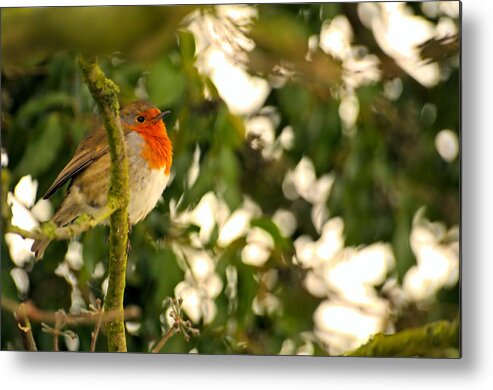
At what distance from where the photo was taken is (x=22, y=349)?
8.00 ft

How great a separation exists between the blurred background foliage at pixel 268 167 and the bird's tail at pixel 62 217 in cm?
3

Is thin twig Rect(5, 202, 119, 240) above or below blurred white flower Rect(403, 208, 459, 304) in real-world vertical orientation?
above

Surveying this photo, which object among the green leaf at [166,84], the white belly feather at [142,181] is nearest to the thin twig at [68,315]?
the white belly feather at [142,181]

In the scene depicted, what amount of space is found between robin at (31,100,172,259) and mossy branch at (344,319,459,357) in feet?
1.93

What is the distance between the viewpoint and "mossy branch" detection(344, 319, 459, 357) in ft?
7.55

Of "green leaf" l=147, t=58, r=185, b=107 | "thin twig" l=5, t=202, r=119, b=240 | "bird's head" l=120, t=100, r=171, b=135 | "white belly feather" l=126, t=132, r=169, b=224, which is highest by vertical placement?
"green leaf" l=147, t=58, r=185, b=107

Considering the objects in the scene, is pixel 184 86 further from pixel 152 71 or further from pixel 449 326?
pixel 449 326

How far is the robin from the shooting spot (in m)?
2.38

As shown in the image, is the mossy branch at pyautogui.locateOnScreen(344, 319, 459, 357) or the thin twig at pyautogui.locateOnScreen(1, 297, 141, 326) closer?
the mossy branch at pyautogui.locateOnScreen(344, 319, 459, 357)

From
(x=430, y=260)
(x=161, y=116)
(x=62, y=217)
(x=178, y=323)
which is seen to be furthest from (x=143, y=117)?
(x=430, y=260)

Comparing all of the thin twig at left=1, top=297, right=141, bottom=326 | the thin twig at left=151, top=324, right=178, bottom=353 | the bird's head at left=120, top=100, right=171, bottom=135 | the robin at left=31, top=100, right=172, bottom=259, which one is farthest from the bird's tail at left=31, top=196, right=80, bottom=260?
the thin twig at left=151, top=324, right=178, bottom=353

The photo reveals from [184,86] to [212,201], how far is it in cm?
27

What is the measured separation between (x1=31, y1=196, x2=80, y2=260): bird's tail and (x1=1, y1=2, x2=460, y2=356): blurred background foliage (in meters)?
0.03

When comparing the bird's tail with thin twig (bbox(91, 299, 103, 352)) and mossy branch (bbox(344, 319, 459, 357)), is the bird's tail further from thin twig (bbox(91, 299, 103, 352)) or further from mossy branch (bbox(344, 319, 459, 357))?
mossy branch (bbox(344, 319, 459, 357))
